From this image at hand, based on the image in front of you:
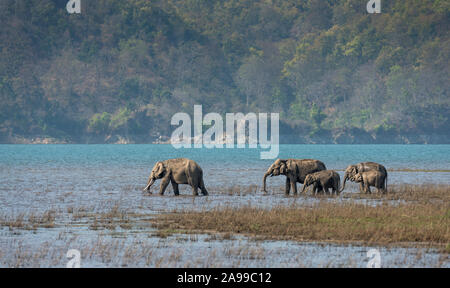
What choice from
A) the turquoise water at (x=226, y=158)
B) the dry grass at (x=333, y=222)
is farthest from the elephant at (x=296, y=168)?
the turquoise water at (x=226, y=158)

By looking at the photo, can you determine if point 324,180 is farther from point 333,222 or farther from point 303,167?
point 333,222

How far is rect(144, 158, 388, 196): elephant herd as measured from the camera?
3647cm

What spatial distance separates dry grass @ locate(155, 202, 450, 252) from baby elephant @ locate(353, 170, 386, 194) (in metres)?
5.85

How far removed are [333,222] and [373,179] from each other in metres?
11.5

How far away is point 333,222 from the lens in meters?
26.8

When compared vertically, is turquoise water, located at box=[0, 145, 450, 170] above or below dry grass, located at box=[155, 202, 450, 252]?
below

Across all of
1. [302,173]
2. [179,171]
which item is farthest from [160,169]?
[302,173]

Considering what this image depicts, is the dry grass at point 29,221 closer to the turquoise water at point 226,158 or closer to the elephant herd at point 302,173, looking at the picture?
the elephant herd at point 302,173

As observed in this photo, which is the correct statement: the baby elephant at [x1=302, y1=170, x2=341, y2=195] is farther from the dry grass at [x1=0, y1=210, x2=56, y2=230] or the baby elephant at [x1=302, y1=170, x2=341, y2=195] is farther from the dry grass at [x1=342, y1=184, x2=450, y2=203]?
the dry grass at [x1=0, y1=210, x2=56, y2=230]

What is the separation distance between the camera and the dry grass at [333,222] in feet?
78.7

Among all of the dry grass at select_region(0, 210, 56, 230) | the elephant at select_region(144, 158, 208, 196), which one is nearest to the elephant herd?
the elephant at select_region(144, 158, 208, 196)

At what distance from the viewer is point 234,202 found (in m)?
36.5

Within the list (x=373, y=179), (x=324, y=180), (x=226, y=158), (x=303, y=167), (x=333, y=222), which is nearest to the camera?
(x=333, y=222)
